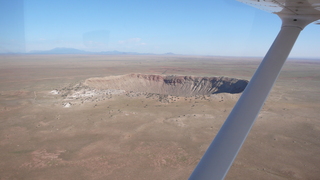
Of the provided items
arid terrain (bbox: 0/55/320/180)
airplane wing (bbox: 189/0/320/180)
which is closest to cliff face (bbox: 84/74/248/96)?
arid terrain (bbox: 0/55/320/180)

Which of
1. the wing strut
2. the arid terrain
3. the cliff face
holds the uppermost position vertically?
the wing strut

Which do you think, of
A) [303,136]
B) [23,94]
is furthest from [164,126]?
[23,94]

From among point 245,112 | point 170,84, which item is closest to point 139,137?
→ point 245,112

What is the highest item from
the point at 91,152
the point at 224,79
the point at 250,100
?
the point at 250,100

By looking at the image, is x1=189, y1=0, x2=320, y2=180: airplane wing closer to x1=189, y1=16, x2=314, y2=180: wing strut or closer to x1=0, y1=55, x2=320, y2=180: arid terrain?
x1=189, y1=16, x2=314, y2=180: wing strut

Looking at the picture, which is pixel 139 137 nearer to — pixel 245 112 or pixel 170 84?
pixel 245 112

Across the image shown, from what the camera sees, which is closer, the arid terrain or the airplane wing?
the airplane wing

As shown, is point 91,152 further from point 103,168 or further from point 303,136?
point 303,136
